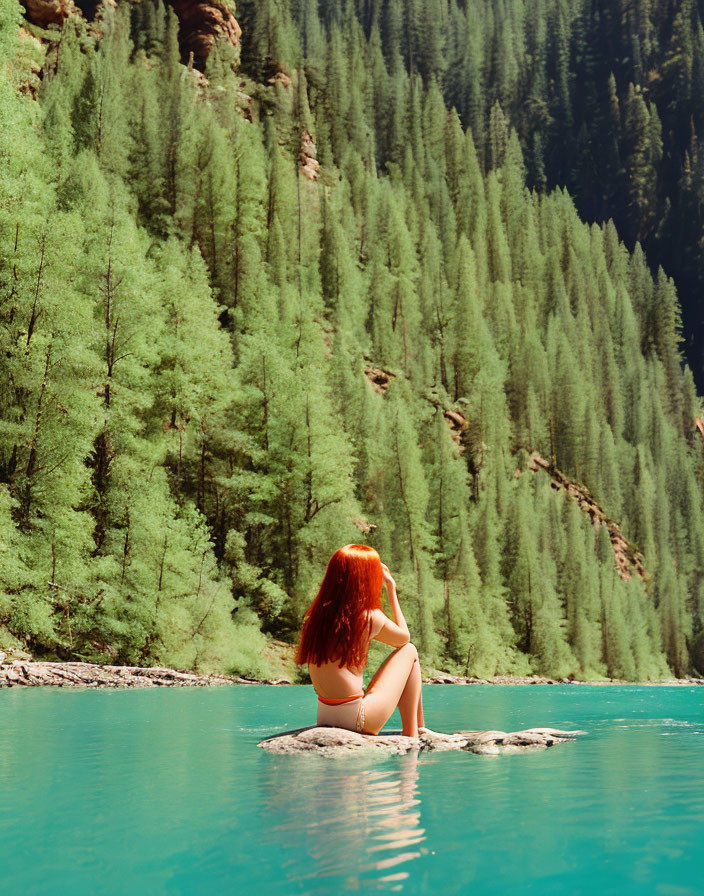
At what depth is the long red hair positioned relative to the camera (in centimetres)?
779

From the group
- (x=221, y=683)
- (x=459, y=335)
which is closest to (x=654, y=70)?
(x=459, y=335)

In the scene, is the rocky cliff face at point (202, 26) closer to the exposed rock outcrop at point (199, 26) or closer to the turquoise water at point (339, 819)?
the exposed rock outcrop at point (199, 26)

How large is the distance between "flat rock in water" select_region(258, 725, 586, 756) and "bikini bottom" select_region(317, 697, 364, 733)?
0.19 ft

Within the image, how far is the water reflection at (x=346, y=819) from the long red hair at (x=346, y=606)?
37.5 inches

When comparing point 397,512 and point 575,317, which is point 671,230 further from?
point 397,512

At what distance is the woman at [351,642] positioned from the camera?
7.81m

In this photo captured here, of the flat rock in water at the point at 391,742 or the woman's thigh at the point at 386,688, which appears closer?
the flat rock in water at the point at 391,742

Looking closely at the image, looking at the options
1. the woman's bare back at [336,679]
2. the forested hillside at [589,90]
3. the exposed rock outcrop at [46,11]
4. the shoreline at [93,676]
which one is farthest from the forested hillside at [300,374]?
the woman's bare back at [336,679]

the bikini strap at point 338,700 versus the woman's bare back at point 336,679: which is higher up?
the woman's bare back at point 336,679

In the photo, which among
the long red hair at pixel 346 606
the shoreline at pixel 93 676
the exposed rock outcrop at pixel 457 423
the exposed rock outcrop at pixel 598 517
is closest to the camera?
the long red hair at pixel 346 606

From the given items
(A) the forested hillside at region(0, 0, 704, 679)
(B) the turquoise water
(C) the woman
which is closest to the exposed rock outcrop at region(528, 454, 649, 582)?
(A) the forested hillside at region(0, 0, 704, 679)

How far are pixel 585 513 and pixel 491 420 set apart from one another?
47.5 ft

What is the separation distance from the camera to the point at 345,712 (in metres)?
8.18

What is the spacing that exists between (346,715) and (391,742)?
20.4 inches
